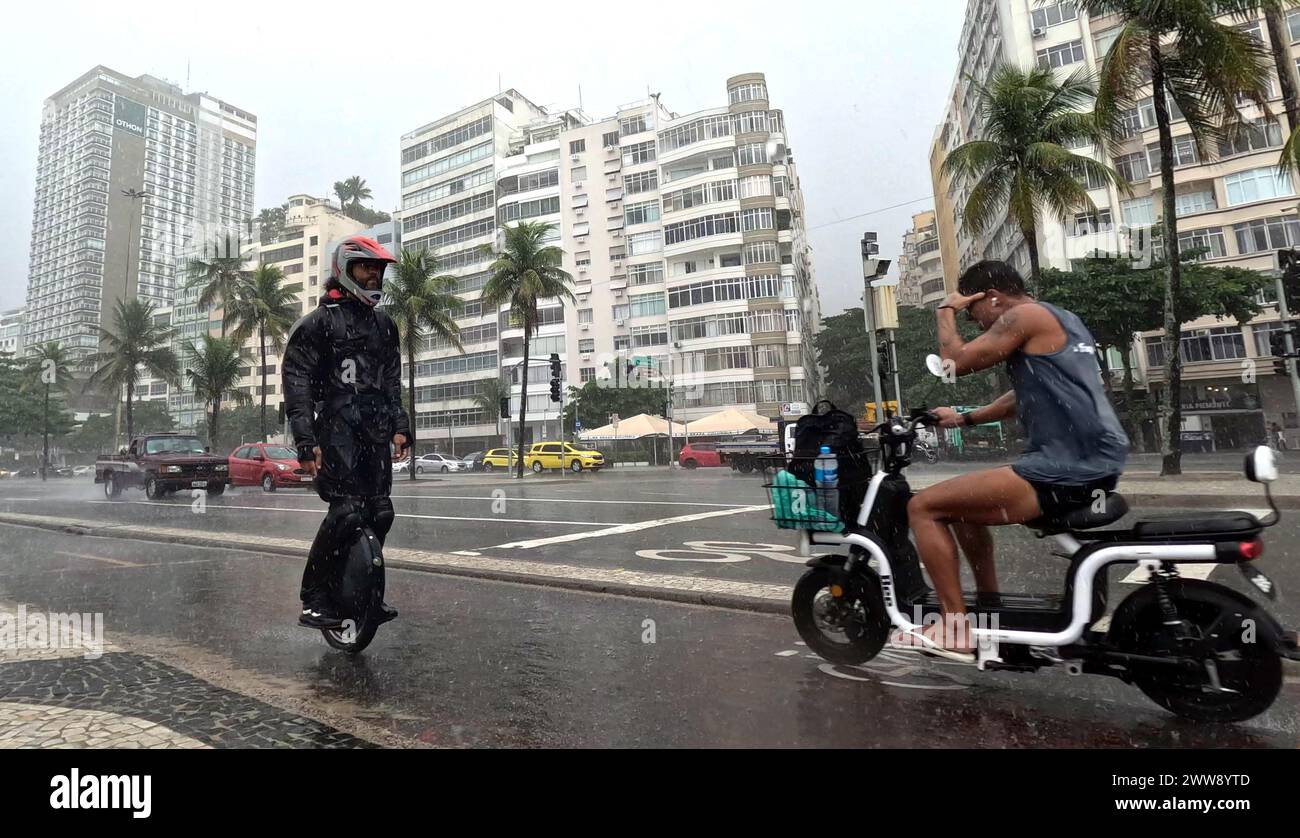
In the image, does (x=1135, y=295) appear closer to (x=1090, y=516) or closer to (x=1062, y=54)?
(x=1062, y=54)

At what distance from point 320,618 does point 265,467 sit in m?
21.5

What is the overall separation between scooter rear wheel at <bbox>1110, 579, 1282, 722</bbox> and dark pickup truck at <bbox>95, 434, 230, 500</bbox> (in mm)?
20424

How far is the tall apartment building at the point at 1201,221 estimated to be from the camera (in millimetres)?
36250

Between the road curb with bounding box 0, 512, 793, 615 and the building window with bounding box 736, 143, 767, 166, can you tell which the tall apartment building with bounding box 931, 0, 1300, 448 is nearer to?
the building window with bounding box 736, 143, 767, 166

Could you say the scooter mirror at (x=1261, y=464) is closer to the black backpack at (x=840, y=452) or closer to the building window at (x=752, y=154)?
the black backpack at (x=840, y=452)

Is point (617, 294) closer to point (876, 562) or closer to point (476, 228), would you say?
point (476, 228)

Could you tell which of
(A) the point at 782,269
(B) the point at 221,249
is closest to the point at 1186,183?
(A) the point at 782,269

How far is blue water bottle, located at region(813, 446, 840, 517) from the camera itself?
3350mm

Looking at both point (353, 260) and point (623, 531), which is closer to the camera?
point (353, 260)

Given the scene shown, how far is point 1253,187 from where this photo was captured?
36.6m

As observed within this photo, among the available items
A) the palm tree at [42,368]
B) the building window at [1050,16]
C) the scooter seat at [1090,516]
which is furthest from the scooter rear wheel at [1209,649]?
the palm tree at [42,368]

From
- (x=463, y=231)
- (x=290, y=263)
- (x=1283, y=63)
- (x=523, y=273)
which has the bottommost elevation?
(x=1283, y=63)

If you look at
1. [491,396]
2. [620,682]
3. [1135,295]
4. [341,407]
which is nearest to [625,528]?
[341,407]

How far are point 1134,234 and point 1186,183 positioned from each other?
23.1ft
